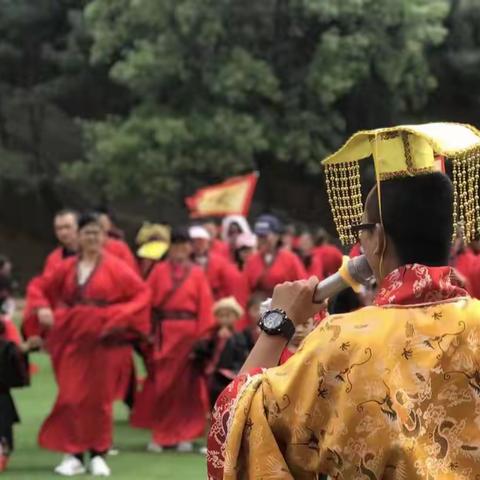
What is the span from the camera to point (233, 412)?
2.76 metres

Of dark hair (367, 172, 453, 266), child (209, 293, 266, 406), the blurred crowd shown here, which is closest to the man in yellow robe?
dark hair (367, 172, 453, 266)

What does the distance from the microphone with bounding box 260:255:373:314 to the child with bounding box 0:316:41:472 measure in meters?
5.81

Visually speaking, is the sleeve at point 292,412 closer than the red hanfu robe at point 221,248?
Yes

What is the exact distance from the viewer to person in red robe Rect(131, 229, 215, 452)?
9961 mm

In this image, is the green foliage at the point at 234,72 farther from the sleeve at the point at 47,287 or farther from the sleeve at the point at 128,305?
the sleeve at the point at 128,305

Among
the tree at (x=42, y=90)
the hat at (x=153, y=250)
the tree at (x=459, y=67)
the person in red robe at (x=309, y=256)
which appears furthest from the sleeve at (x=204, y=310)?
the tree at (x=42, y=90)

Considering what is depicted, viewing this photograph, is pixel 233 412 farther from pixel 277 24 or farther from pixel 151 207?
pixel 151 207

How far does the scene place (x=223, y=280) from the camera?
1185cm

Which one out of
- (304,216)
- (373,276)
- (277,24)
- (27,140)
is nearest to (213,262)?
(373,276)

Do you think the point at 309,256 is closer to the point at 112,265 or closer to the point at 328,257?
the point at 328,257

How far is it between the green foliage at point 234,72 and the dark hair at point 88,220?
49.0 ft

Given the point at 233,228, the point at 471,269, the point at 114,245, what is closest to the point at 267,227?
the point at 233,228

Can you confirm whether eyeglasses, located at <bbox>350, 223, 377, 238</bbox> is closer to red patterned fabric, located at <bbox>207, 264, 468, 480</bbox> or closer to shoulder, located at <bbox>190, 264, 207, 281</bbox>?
red patterned fabric, located at <bbox>207, 264, 468, 480</bbox>

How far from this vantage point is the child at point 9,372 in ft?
27.7
